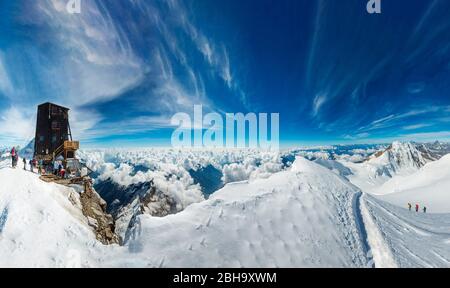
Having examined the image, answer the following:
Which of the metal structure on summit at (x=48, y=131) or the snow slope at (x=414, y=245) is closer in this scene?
the snow slope at (x=414, y=245)

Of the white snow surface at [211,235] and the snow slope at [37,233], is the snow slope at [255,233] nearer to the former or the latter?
the white snow surface at [211,235]

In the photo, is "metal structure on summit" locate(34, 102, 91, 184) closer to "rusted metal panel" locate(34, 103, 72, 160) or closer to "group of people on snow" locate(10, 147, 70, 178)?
"rusted metal panel" locate(34, 103, 72, 160)

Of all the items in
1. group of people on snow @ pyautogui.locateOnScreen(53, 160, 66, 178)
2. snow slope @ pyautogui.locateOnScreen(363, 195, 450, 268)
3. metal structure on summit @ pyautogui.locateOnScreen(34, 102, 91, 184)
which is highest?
metal structure on summit @ pyautogui.locateOnScreen(34, 102, 91, 184)

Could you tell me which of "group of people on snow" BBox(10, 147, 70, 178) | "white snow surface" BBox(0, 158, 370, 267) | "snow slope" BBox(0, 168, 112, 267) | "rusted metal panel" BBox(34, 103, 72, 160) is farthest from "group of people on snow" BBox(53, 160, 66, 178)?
"white snow surface" BBox(0, 158, 370, 267)

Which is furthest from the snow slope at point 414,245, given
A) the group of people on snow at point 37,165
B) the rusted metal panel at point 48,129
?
the rusted metal panel at point 48,129

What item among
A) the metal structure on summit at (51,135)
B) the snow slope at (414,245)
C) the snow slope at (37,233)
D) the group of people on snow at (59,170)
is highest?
the metal structure on summit at (51,135)

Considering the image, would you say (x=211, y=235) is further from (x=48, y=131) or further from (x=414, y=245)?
(x=48, y=131)

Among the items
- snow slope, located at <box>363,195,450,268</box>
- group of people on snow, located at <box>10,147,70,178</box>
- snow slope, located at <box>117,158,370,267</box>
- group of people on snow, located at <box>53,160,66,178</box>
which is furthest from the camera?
group of people on snow, located at <box>53,160,66,178</box>
